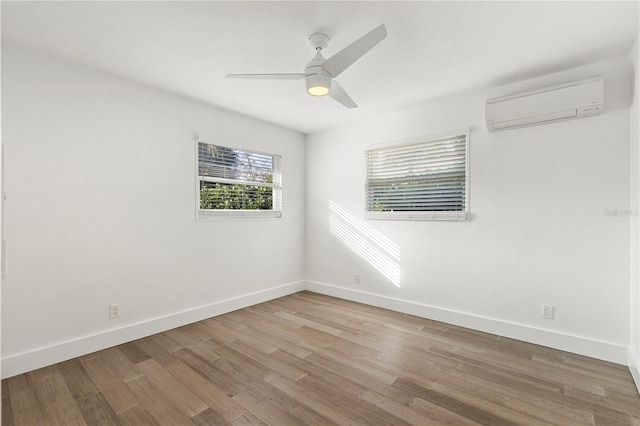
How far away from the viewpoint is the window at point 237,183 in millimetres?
3662

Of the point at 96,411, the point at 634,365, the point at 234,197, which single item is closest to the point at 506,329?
the point at 634,365

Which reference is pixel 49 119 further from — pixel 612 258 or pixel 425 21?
pixel 612 258

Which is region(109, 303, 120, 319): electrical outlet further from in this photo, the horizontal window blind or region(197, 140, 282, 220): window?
the horizontal window blind

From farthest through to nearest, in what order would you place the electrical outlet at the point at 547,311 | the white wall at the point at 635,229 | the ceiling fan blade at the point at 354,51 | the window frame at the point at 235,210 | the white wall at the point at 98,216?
the window frame at the point at 235,210, the electrical outlet at the point at 547,311, the white wall at the point at 98,216, the white wall at the point at 635,229, the ceiling fan blade at the point at 354,51

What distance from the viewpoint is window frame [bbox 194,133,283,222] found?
11.6 ft

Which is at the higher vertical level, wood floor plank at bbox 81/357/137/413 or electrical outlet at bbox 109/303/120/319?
electrical outlet at bbox 109/303/120/319

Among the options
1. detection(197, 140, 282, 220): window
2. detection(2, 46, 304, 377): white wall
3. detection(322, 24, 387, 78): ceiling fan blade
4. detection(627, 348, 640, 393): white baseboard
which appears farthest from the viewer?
detection(197, 140, 282, 220): window

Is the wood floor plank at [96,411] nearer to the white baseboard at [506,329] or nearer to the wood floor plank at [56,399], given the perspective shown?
the wood floor plank at [56,399]

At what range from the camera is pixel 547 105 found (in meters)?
2.73

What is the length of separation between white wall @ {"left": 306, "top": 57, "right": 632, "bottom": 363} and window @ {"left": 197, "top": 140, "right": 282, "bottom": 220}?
4.53 ft

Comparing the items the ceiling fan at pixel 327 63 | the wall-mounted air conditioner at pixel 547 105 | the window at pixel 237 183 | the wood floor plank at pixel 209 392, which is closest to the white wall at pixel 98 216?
the window at pixel 237 183

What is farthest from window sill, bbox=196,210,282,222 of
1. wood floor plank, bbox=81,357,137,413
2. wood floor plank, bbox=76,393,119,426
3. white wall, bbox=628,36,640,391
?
white wall, bbox=628,36,640,391

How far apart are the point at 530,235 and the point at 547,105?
1.15 m

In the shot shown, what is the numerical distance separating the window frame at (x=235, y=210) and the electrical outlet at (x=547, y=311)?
317 centimetres
